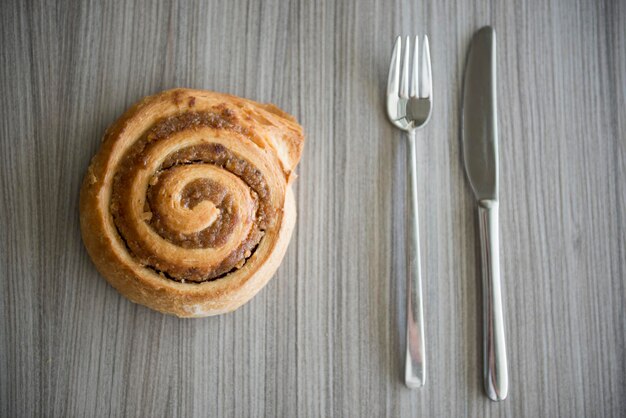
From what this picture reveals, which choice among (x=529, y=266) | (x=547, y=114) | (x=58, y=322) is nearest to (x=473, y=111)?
(x=547, y=114)

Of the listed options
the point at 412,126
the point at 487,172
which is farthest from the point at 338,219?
the point at 487,172

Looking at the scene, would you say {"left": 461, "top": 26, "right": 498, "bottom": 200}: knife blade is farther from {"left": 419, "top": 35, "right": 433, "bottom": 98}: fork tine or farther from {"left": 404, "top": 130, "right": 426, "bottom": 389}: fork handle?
{"left": 404, "top": 130, "right": 426, "bottom": 389}: fork handle

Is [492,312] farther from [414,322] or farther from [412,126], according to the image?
[412,126]

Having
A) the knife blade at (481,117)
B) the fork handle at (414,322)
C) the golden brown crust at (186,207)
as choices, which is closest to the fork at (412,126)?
the fork handle at (414,322)

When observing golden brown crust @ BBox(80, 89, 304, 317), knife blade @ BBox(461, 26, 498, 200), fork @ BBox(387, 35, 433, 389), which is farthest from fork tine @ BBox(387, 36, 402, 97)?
golden brown crust @ BBox(80, 89, 304, 317)

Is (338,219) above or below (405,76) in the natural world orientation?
below

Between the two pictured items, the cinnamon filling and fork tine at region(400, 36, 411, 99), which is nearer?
the cinnamon filling
